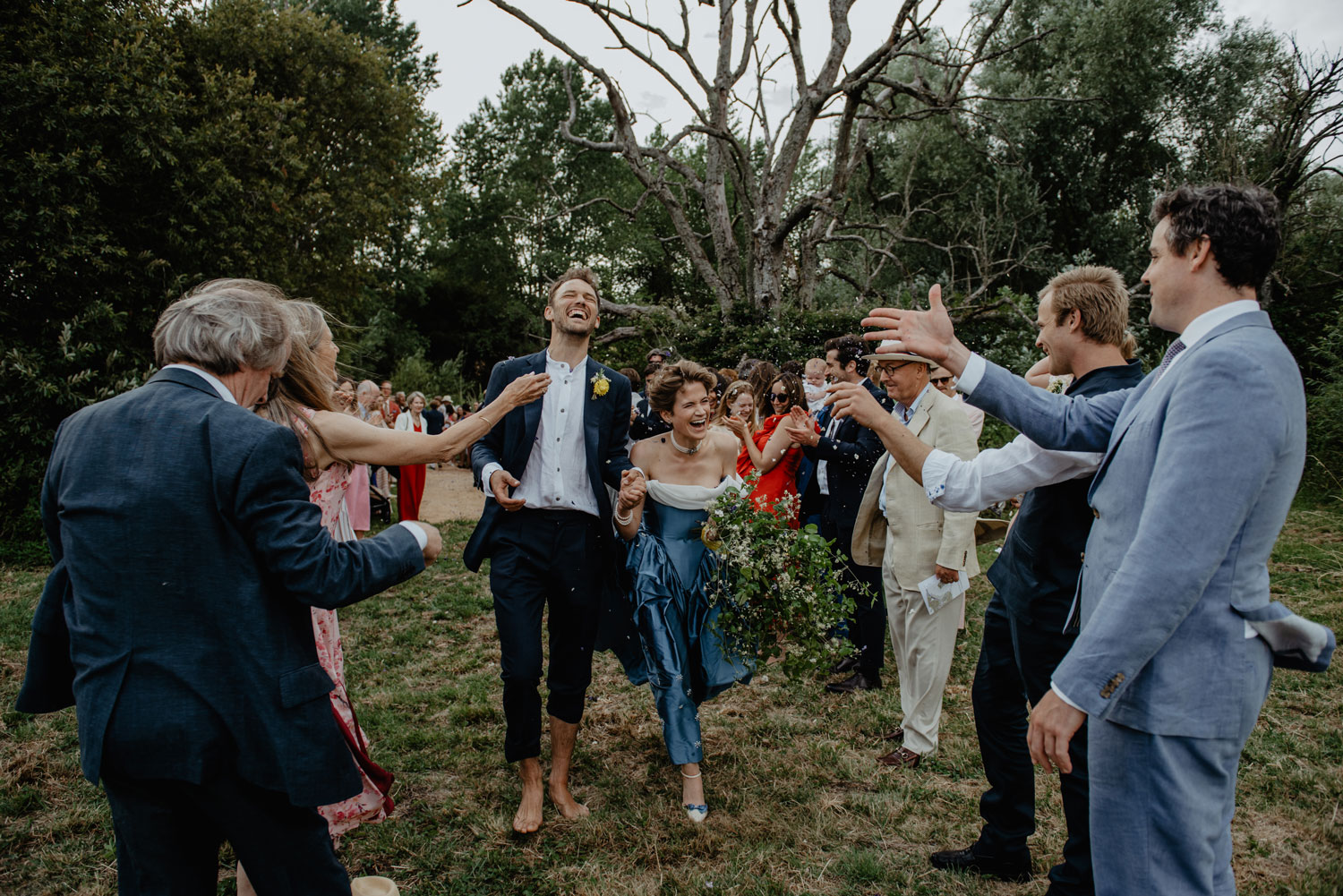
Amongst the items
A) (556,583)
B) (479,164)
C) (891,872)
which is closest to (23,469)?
(556,583)

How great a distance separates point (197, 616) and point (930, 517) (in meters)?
3.71

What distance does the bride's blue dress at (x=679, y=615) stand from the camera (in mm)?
3936

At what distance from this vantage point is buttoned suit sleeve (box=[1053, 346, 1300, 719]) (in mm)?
1708

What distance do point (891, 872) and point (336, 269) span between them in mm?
21770

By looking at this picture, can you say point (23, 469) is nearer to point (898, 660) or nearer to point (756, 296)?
point (898, 660)

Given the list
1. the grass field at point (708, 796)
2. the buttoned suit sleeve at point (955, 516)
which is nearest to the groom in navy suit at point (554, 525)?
the grass field at point (708, 796)

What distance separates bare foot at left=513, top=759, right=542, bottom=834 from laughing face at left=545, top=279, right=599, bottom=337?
2165 millimetres

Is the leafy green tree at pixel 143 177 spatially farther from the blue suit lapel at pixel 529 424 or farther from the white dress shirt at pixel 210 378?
the white dress shirt at pixel 210 378

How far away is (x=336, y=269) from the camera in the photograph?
70.2 ft

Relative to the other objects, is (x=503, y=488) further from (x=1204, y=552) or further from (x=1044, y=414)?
(x=1204, y=552)

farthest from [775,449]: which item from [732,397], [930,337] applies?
[930,337]

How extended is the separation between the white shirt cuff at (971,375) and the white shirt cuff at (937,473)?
340 mm

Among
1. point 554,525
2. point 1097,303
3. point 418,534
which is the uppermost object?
point 1097,303

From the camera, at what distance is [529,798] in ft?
12.5
